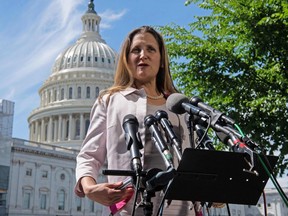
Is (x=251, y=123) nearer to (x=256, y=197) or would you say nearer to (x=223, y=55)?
(x=223, y=55)

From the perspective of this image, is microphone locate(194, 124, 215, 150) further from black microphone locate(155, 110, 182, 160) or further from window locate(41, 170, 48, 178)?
window locate(41, 170, 48, 178)

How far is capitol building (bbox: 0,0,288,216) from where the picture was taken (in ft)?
156

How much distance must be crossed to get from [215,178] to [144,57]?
4.18 ft

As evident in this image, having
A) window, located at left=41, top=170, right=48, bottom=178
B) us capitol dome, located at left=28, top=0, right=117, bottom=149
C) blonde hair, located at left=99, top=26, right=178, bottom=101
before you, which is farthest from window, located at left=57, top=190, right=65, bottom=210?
blonde hair, located at left=99, top=26, right=178, bottom=101

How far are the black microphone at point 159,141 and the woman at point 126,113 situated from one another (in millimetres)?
300

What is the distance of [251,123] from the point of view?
1032 centimetres

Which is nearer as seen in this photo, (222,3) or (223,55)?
(223,55)

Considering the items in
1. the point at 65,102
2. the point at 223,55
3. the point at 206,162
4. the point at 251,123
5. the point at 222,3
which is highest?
the point at 65,102

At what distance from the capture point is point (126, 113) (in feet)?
9.42

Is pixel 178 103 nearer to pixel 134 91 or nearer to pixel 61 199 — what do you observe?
pixel 134 91

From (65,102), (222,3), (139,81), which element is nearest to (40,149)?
(65,102)

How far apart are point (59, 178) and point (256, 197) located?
53256 mm

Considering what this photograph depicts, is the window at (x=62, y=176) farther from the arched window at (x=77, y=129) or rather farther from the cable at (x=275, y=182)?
the cable at (x=275, y=182)

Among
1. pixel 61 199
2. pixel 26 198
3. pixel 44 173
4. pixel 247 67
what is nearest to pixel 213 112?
pixel 247 67
